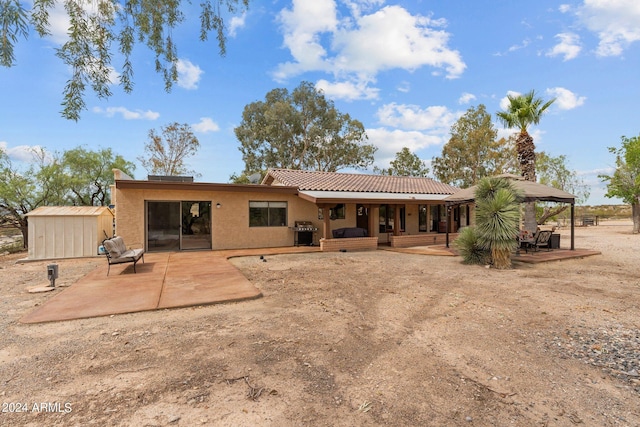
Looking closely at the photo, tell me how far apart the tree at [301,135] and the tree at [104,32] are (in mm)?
26931

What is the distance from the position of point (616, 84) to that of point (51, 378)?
18042 millimetres

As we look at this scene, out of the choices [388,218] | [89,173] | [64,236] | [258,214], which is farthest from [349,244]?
[89,173]

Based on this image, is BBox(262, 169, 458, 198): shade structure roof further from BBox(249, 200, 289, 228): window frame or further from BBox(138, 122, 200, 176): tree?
BBox(138, 122, 200, 176): tree

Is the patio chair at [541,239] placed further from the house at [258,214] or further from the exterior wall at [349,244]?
the exterior wall at [349,244]

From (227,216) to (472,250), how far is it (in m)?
9.73

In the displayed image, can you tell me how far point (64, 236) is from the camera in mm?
11508

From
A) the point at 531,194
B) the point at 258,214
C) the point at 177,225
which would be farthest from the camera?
the point at 258,214

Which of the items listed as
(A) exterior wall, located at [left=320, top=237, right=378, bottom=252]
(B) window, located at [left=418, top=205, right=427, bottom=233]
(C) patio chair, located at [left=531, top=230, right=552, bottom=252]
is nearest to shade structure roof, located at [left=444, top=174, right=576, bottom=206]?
(C) patio chair, located at [left=531, top=230, right=552, bottom=252]

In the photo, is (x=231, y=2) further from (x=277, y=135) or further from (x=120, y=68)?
(x=277, y=135)

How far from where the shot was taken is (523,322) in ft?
15.5

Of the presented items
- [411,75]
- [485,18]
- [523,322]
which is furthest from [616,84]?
[523,322]

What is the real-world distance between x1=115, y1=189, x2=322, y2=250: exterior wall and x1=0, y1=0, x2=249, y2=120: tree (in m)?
8.87

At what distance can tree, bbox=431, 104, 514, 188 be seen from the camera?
26.8 meters

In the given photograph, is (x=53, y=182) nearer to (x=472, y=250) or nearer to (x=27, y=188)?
(x=27, y=188)
